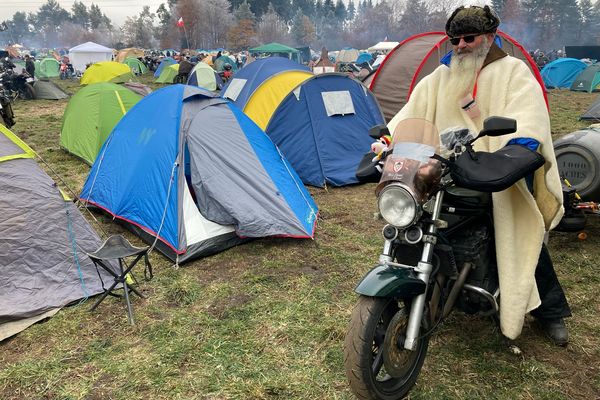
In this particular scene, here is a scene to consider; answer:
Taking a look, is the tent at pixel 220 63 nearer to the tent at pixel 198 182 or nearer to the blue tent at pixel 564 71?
the blue tent at pixel 564 71

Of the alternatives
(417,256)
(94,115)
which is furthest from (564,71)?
(417,256)

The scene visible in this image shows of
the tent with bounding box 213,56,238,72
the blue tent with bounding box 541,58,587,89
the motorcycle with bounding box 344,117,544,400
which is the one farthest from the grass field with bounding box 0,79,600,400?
the tent with bounding box 213,56,238,72

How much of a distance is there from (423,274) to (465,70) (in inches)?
50.2

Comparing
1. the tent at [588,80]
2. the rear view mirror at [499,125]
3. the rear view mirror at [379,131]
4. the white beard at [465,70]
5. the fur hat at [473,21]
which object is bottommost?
the tent at [588,80]

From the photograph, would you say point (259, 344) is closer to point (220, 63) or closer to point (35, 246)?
point (35, 246)

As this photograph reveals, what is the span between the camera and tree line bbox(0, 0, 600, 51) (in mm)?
61125

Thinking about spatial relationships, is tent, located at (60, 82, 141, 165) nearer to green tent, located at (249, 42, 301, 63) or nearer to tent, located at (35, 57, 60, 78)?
tent, located at (35, 57, 60, 78)

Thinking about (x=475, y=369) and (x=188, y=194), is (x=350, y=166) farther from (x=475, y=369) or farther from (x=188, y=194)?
(x=475, y=369)

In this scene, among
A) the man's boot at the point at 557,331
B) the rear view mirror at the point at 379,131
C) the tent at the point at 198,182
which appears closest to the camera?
the rear view mirror at the point at 379,131

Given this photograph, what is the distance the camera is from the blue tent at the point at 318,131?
6.54 meters

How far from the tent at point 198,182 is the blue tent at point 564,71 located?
736 inches

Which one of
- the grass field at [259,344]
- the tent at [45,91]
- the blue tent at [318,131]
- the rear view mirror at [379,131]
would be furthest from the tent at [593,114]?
the tent at [45,91]

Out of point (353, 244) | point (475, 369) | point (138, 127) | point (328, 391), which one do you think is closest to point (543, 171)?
point (475, 369)

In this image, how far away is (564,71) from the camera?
19.2 m
